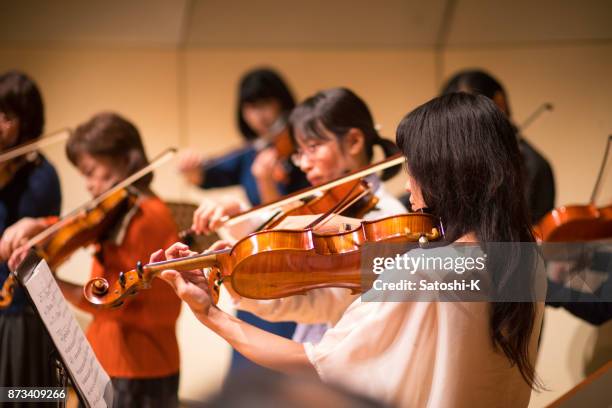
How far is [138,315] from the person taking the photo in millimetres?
2008

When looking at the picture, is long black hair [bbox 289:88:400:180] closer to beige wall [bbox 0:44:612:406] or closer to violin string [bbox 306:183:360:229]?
beige wall [bbox 0:44:612:406]

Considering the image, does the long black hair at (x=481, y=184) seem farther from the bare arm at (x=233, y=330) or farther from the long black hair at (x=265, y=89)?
the long black hair at (x=265, y=89)

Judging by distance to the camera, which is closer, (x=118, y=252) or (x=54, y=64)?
(x=118, y=252)

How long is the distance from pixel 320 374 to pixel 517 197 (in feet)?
1.55

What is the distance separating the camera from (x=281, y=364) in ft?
4.59

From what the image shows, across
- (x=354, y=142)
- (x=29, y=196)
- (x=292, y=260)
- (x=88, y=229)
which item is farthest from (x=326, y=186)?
(x=29, y=196)

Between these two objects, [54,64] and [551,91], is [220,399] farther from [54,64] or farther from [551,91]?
[54,64]

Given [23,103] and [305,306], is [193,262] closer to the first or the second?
[305,306]

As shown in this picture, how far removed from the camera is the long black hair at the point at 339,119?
1.98 meters

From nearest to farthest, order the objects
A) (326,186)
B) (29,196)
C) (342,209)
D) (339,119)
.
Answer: (342,209)
(326,186)
(339,119)
(29,196)

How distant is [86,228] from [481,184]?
3.71 feet

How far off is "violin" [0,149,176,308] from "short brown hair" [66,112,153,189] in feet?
0.24

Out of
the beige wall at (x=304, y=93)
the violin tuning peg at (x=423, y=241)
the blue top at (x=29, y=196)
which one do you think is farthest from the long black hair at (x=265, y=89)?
the violin tuning peg at (x=423, y=241)

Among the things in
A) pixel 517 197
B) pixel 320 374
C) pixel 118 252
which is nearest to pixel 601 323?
pixel 517 197
